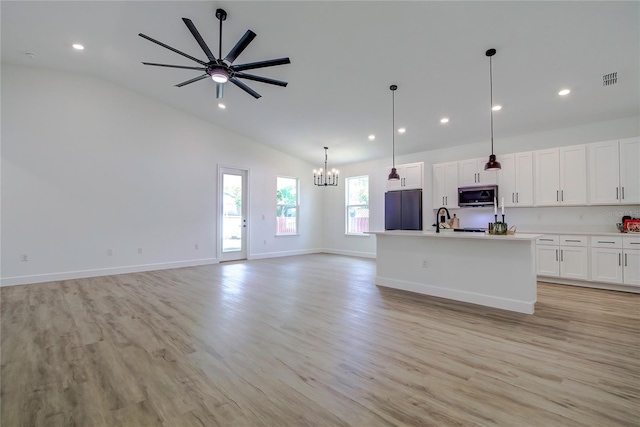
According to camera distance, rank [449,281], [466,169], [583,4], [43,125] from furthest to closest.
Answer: [466,169] → [43,125] → [449,281] → [583,4]

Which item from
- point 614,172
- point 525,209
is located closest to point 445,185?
point 525,209

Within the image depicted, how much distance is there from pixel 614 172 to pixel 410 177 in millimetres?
3426

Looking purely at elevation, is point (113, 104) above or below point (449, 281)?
above

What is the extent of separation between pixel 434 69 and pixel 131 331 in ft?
16.3

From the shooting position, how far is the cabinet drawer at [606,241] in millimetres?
4270

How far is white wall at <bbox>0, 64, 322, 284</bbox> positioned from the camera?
15.6 ft

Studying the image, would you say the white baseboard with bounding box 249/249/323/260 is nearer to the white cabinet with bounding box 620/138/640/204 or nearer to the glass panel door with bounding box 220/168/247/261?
the glass panel door with bounding box 220/168/247/261

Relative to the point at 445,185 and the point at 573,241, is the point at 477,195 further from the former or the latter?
the point at 573,241

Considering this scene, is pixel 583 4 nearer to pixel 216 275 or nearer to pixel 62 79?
pixel 216 275

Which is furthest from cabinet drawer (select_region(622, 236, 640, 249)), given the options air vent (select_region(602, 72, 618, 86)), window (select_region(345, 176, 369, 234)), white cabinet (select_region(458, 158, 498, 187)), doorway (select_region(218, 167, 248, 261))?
doorway (select_region(218, 167, 248, 261))

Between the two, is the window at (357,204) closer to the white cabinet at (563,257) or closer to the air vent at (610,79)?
the white cabinet at (563,257)

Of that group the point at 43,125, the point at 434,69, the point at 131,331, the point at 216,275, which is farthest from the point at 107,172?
the point at 434,69

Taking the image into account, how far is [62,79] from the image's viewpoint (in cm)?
514

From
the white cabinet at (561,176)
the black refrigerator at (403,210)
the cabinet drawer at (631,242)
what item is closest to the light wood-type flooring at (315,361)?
the cabinet drawer at (631,242)
